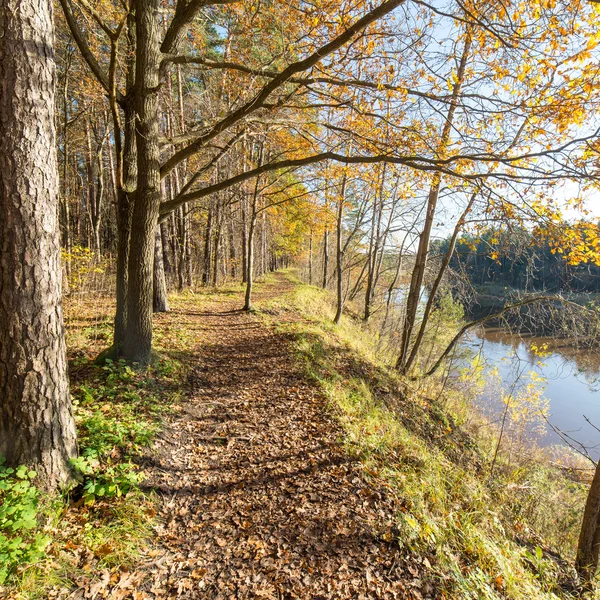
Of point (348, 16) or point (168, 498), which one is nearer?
point (168, 498)

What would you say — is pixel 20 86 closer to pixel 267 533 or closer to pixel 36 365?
pixel 36 365

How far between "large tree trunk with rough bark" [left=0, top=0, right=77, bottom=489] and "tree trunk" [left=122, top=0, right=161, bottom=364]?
2.24 m

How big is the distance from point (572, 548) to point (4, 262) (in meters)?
8.55

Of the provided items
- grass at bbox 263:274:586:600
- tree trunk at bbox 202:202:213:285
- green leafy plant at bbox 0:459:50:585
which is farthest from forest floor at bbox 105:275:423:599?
tree trunk at bbox 202:202:213:285

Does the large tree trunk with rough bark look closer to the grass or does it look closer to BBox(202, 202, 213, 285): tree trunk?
the grass

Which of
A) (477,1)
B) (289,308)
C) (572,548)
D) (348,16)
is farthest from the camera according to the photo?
(289,308)

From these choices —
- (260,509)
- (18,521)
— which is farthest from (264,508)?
(18,521)

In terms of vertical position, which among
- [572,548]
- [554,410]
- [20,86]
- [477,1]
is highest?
[477,1]

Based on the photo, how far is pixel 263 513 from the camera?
3.16 meters

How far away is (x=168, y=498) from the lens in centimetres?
313

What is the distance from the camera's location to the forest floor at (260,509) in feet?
8.18

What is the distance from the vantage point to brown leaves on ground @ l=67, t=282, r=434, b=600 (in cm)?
249

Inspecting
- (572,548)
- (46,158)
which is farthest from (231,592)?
(572,548)

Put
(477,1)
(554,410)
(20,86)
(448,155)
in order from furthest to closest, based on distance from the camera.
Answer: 1. (554,410)
2. (448,155)
3. (477,1)
4. (20,86)
